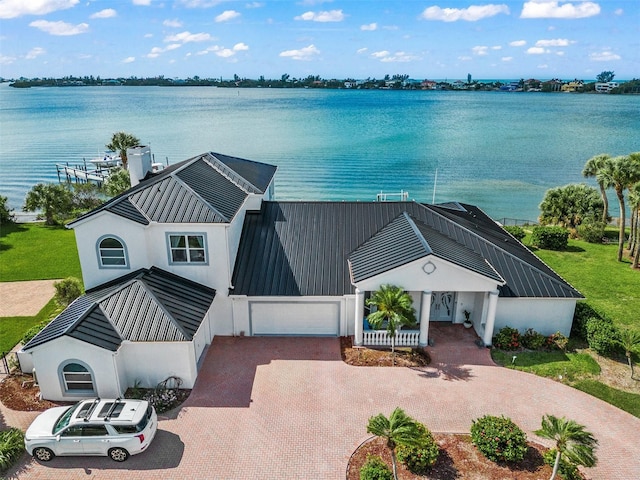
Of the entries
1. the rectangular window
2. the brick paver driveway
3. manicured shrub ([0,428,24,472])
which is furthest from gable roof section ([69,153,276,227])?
manicured shrub ([0,428,24,472])

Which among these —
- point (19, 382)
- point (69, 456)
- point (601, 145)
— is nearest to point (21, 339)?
Answer: point (19, 382)

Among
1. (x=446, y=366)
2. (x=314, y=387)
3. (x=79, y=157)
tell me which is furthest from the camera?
(x=79, y=157)

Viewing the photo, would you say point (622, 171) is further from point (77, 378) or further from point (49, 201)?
point (49, 201)

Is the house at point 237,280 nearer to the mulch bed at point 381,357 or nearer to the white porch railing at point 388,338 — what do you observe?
the white porch railing at point 388,338

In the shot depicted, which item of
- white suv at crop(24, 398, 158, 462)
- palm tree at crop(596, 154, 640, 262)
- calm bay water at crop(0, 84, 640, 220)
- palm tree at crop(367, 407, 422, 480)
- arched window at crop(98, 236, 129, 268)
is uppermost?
palm tree at crop(596, 154, 640, 262)

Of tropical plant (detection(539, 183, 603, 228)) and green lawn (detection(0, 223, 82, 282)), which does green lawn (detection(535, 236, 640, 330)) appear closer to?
tropical plant (detection(539, 183, 603, 228))

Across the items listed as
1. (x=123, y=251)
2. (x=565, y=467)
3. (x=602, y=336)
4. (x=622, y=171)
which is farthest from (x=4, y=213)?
(x=622, y=171)

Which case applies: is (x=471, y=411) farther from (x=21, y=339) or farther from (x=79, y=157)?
(x=79, y=157)
